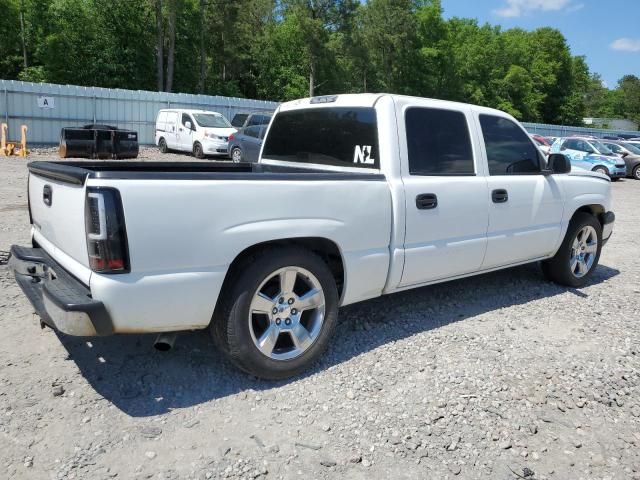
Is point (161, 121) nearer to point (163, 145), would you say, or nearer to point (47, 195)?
point (163, 145)

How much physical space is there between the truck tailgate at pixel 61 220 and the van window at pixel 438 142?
7.67ft

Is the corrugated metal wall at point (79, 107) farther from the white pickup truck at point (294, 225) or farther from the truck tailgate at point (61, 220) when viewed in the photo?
the truck tailgate at point (61, 220)

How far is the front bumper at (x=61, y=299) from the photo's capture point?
286 cm

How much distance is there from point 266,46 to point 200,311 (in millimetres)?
48335

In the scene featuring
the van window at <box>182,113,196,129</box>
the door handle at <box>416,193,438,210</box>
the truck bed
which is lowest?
the door handle at <box>416,193,438,210</box>

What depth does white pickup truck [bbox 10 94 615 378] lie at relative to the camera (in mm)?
2934

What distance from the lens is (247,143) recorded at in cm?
1684

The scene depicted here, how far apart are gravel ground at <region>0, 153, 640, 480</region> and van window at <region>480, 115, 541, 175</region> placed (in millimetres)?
1365

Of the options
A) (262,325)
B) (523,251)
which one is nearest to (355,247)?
(262,325)

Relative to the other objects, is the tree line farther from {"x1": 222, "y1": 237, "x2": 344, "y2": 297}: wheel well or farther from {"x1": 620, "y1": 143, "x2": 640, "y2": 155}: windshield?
{"x1": 222, "y1": 237, "x2": 344, "y2": 297}: wheel well

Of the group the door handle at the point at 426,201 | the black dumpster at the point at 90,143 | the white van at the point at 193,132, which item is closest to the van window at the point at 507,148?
the door handle at the point at 426,201

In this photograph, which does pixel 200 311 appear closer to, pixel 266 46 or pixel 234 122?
pixel 234 122

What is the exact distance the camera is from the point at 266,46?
1897 inches

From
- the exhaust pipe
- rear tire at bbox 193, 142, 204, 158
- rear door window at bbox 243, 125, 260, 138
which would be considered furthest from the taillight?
rear tire at bbox 193, 142, 204, 158
